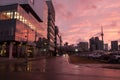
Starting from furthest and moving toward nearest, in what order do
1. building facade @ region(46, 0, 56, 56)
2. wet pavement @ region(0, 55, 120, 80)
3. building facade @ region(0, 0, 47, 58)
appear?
building facade @ region(46, 0, 56, 56) < building facade @ region(0, 0, 47, 58) < wet pavement @ region(0, 55, 120, 80)

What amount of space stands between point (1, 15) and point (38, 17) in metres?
30.4

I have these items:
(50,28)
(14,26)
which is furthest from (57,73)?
(50,28)

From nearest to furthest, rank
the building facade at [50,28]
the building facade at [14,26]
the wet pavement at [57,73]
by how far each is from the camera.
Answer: the wet pavement at [57,73]
the building facade at [14,26]
the building facade at [50,28]

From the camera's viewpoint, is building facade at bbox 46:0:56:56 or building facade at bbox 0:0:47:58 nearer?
building facade at bbox 0:0:47:58

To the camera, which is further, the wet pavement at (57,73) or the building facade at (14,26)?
the building facade at (14,26)

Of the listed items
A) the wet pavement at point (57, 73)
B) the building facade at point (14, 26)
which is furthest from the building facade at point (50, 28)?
the wet pavement at point (57, 73)

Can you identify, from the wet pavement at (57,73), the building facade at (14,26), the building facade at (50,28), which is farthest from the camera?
the building facade at (50,28)

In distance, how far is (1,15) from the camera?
79.3 m

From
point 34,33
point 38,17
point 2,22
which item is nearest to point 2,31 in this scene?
point 2,22

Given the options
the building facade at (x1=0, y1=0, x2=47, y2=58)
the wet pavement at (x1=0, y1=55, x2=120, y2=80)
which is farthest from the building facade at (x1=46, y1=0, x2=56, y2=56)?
the wet pavement at (x1=0, y1=55, x2=120, y2=80)

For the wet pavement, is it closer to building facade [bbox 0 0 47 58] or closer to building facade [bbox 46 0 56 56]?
building facade [bbox 0 0 47 58]

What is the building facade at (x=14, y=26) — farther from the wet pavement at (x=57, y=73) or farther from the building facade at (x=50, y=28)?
the building facade at (x=50, y=28)

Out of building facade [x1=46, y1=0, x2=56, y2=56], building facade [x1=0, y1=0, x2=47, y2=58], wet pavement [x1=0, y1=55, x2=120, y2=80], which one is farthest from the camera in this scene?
building facade [x1=46, y1=0, x2=56, y2=56]

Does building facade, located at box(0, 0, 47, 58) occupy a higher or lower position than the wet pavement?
higher
